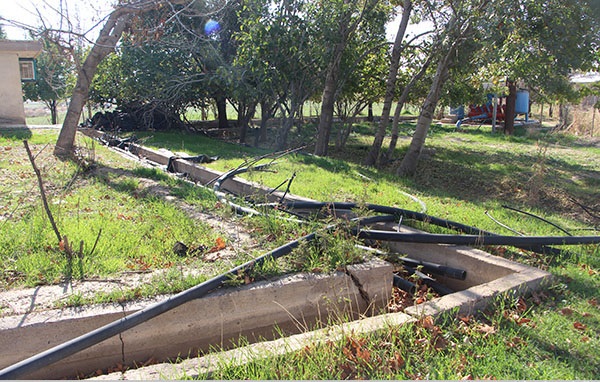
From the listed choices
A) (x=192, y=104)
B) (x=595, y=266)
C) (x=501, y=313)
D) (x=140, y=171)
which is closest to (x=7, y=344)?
(x=501, y=313)

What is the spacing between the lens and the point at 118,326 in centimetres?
325

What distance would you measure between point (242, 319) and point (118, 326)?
1006 mm

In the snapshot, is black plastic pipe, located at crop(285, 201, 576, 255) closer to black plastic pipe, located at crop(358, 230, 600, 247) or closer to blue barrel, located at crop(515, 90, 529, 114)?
black plastic pipe, located at crop(358, 230, 600, 247)

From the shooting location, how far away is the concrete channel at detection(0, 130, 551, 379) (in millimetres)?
3320

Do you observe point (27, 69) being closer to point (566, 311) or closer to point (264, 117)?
point (264, 117)

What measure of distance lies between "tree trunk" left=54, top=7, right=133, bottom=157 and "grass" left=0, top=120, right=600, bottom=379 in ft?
2.58

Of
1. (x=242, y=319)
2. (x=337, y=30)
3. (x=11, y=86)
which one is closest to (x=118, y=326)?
(x=242, y=319)

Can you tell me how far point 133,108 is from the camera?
60.2 feet

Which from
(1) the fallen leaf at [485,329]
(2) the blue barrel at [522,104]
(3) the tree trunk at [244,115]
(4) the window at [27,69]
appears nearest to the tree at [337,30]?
(3) the tree trunk at [244,115]

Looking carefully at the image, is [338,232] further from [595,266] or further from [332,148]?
[332,148]

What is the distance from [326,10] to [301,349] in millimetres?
10525

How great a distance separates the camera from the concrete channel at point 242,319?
332 centimetres

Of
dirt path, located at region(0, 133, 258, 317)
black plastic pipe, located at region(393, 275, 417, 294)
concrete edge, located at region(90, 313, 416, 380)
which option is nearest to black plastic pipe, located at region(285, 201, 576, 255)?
dirt path, located at region(0, 133, 258, 317)

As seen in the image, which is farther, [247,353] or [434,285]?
[434,285]
